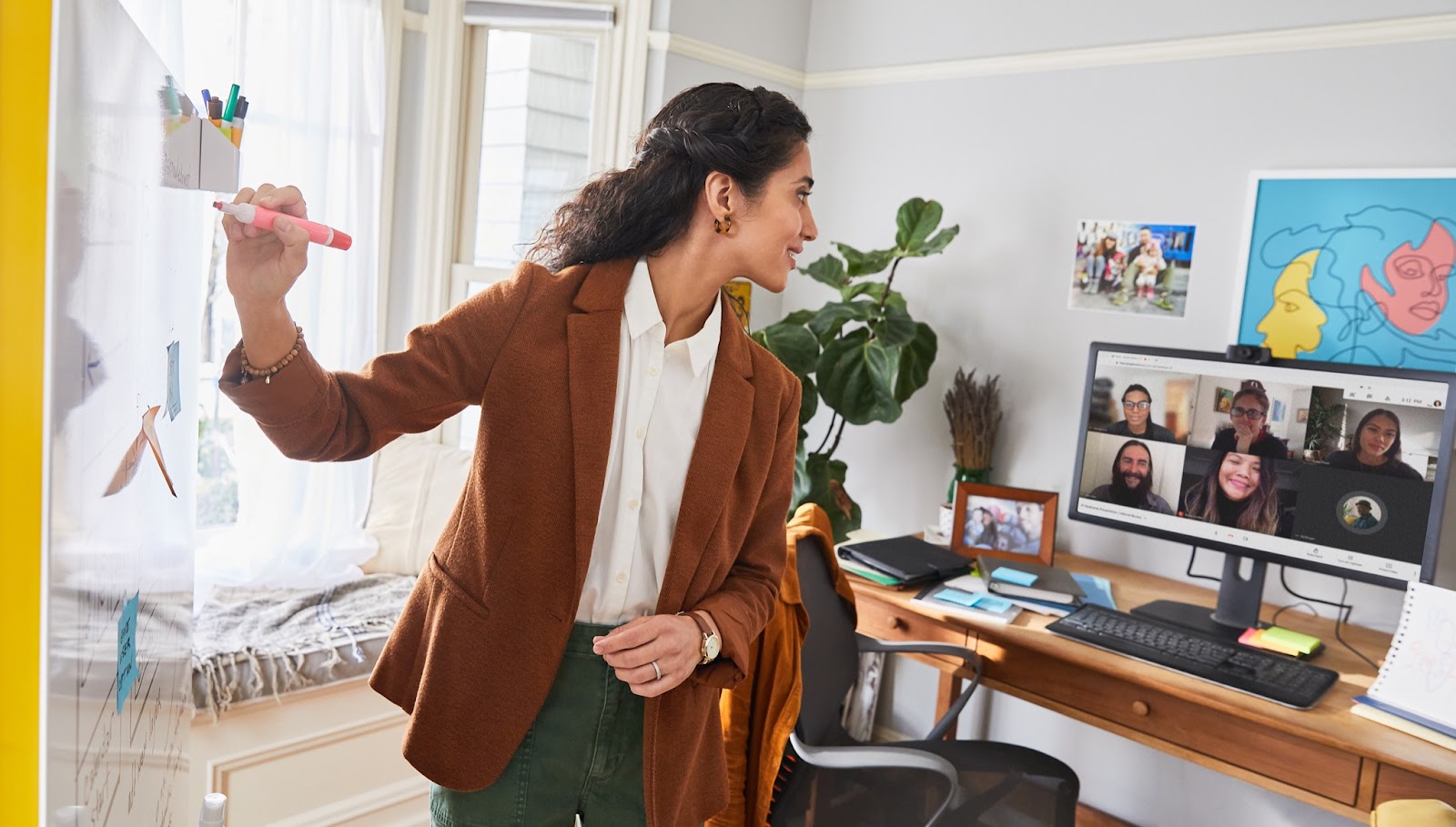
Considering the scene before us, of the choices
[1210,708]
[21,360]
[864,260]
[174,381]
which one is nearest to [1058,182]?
[864,260]

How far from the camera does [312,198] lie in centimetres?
282

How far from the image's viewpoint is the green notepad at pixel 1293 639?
6.59 ft

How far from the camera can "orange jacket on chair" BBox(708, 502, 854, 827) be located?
178 centimetres

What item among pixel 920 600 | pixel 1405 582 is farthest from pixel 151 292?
pixel 1405 582

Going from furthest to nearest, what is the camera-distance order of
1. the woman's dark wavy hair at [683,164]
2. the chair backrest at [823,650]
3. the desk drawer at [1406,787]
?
the chair backrest at [823,650] < the desk drawer at [1406,787] < the woman's dark wavy hair at [683,164]

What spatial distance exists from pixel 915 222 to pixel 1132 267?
0.58 m

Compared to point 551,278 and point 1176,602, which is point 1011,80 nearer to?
point 1176,602

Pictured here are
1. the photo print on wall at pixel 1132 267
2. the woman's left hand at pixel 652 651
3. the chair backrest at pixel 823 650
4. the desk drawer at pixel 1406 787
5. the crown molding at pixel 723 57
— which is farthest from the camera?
the crown molding at pixel 723 57

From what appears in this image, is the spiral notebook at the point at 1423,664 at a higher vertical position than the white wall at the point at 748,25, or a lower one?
lower

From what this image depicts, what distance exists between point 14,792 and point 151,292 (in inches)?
15.3

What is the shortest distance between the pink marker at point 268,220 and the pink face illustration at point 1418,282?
2.25m

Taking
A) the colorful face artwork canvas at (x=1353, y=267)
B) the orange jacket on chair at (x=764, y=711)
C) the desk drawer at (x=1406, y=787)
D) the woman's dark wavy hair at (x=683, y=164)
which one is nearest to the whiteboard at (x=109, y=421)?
the woman's dark wavy hair at (x=683, y=164)

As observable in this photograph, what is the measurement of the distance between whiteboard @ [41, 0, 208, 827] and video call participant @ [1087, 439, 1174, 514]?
1953 millimetres

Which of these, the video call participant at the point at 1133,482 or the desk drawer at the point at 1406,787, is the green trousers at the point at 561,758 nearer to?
the desk drawer at the point at 1406,787
